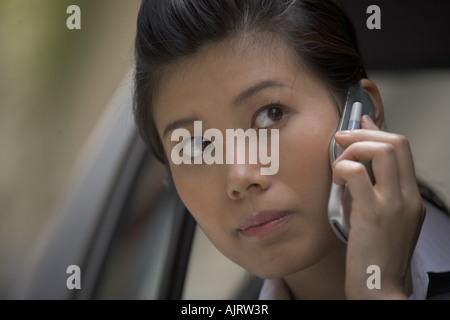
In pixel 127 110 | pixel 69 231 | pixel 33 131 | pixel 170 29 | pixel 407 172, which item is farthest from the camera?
pixel 33 131

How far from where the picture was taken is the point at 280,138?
0.80m

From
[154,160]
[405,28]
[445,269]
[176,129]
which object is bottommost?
[445,269]

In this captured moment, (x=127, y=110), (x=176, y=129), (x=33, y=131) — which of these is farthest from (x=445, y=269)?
(x=33, y=131)

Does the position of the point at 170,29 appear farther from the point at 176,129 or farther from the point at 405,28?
the point at 405,28

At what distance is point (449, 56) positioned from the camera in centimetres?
124

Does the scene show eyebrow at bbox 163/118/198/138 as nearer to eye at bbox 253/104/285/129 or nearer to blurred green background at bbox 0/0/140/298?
eye at bbox 253/104/285/129

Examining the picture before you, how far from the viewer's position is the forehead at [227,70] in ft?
2.62

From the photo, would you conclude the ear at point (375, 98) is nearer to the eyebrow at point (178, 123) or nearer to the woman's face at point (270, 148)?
the woman's face at point (270, 148)

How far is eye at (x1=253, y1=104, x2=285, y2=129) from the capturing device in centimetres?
80

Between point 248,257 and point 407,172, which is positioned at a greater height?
point 407,172

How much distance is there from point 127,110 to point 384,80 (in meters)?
0.67

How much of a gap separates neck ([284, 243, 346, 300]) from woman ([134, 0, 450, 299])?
0.42 feet

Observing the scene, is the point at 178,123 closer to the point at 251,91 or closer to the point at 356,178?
the point at 251,91

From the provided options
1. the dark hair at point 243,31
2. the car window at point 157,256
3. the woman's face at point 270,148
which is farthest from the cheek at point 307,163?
the car window at point 157,256
